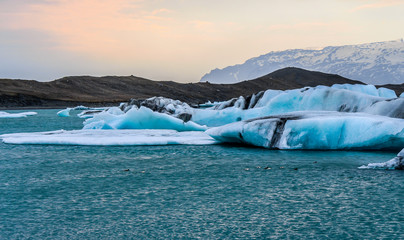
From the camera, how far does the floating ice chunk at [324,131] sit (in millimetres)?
13695

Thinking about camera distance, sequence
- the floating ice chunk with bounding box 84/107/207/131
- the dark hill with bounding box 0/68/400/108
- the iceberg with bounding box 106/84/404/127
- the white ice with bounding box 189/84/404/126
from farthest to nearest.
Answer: the dark hill with bounding box 0/68/400/108 < the floating ice chunk with bounding box 84/107/207/131 < the iceberg with bounding box 106/84/404/127 < the white ice with bounding box 189/84/404/126

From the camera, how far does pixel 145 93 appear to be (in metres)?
110

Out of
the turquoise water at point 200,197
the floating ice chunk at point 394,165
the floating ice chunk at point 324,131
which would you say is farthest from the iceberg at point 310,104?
the floating ice chunk at point 394,165

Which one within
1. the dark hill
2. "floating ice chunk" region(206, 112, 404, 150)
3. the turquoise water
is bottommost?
the turquoise water

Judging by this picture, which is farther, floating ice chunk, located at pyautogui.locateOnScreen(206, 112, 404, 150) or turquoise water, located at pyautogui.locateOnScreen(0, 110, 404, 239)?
floating ice chunk, located at pyautogui.locateOnScreen(206, 112, 404, 150)

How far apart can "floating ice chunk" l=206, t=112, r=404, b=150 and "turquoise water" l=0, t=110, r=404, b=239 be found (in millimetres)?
744

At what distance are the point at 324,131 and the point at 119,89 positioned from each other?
99.5 meters

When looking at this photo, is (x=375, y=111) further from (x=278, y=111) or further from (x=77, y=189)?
(x=77, y=189)

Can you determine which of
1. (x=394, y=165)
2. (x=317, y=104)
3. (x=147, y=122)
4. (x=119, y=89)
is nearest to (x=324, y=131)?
(x=394, y=165)

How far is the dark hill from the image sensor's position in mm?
83312

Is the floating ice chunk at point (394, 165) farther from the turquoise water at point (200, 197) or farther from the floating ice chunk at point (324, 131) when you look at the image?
the floating ice chunk at point (324, 131)

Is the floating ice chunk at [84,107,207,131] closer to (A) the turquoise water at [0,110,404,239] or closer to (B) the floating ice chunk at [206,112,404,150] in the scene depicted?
(B) the floating ice chunk at [206,112,404,150]

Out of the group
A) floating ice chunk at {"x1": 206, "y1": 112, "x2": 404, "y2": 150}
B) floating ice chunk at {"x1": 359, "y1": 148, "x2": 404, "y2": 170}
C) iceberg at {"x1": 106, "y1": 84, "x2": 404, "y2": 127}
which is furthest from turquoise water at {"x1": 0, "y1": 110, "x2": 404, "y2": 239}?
iceberg at {"x1": 106, "y1": 84, "x2": 404, "y2": 127}

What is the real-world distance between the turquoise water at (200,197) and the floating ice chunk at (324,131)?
0.74 meters
